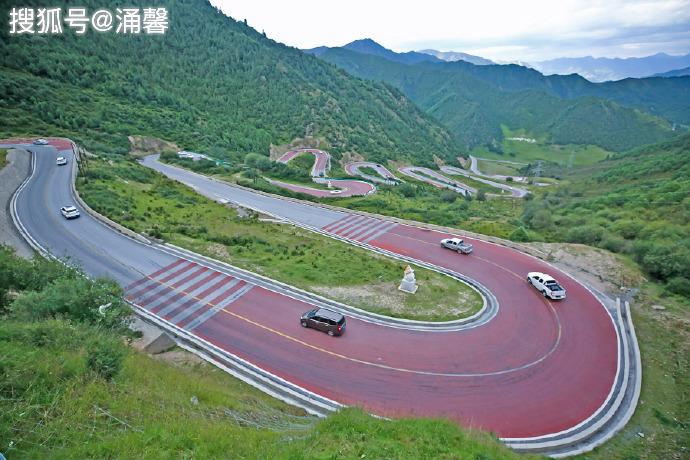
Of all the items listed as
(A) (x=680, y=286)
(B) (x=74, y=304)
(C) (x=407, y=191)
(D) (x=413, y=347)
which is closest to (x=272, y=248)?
(D) (x=413, y=347)

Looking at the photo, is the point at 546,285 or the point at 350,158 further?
the point at 350,158

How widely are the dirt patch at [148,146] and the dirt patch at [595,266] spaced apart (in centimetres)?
7649

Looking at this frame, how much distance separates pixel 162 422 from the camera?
963 centimetres

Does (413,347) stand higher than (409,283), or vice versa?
(409,283)

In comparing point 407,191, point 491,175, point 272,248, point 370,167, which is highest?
point 491,175

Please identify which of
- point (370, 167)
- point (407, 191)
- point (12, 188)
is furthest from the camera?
point (370, 167)

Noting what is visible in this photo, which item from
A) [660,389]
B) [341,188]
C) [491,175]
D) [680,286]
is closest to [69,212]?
[341,188]

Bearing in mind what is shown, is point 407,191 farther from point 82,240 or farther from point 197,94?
point 197,94

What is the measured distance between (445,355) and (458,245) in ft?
51.5

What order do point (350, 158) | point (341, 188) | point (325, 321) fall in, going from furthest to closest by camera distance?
point (350, 158) < point (341, 188) < point (325, 321)

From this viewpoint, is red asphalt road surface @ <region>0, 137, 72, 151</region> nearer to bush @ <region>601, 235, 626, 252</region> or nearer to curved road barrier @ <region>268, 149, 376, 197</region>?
curved road barrier @ <region>268, 149, 376, 197</region>

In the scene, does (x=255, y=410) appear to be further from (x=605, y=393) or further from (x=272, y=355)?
(x=605, y=393)

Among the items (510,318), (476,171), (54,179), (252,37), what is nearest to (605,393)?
(510,318)

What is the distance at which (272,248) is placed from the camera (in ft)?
104
